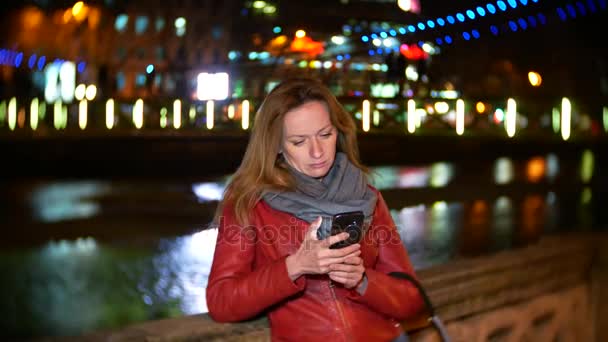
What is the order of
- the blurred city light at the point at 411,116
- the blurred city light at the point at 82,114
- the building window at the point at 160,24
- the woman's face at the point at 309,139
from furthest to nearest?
the building window at the point at 160,24, the blurred city light at the point at 82,114, the blurred city light at the point at 411,116, the woman's face at the point at 309,139

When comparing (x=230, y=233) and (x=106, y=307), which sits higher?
(x=230, y=233)

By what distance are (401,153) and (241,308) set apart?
2240 cm

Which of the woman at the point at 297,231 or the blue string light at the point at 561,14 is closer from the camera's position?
the woman at the point at 297,231

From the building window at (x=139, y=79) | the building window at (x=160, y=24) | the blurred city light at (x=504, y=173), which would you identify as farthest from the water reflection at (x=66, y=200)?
the building window at (x=160, y=24)

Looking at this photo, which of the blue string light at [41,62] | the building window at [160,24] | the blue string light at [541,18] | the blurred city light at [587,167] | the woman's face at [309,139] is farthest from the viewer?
the blue string light at [541,18]

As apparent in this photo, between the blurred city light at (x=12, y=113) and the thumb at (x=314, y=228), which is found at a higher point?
the blurred city light at (x=12, y=113)

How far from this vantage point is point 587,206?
1355 cm

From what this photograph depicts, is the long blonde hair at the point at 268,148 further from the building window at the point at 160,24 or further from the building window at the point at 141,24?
the building window at the point at 160,24

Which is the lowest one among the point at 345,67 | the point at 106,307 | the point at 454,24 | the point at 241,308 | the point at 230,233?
the point at 106,307

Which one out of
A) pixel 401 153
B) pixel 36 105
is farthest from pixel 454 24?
pixel 36 105

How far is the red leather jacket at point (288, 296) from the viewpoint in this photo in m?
2.28

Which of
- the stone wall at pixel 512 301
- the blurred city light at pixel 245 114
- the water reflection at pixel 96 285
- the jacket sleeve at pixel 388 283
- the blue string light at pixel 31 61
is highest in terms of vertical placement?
the blue string light at pixel 31 61

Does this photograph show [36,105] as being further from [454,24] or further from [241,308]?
[241,308]

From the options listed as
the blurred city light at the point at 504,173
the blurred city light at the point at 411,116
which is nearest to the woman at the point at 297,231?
the blurred city light at the point at 504,173
